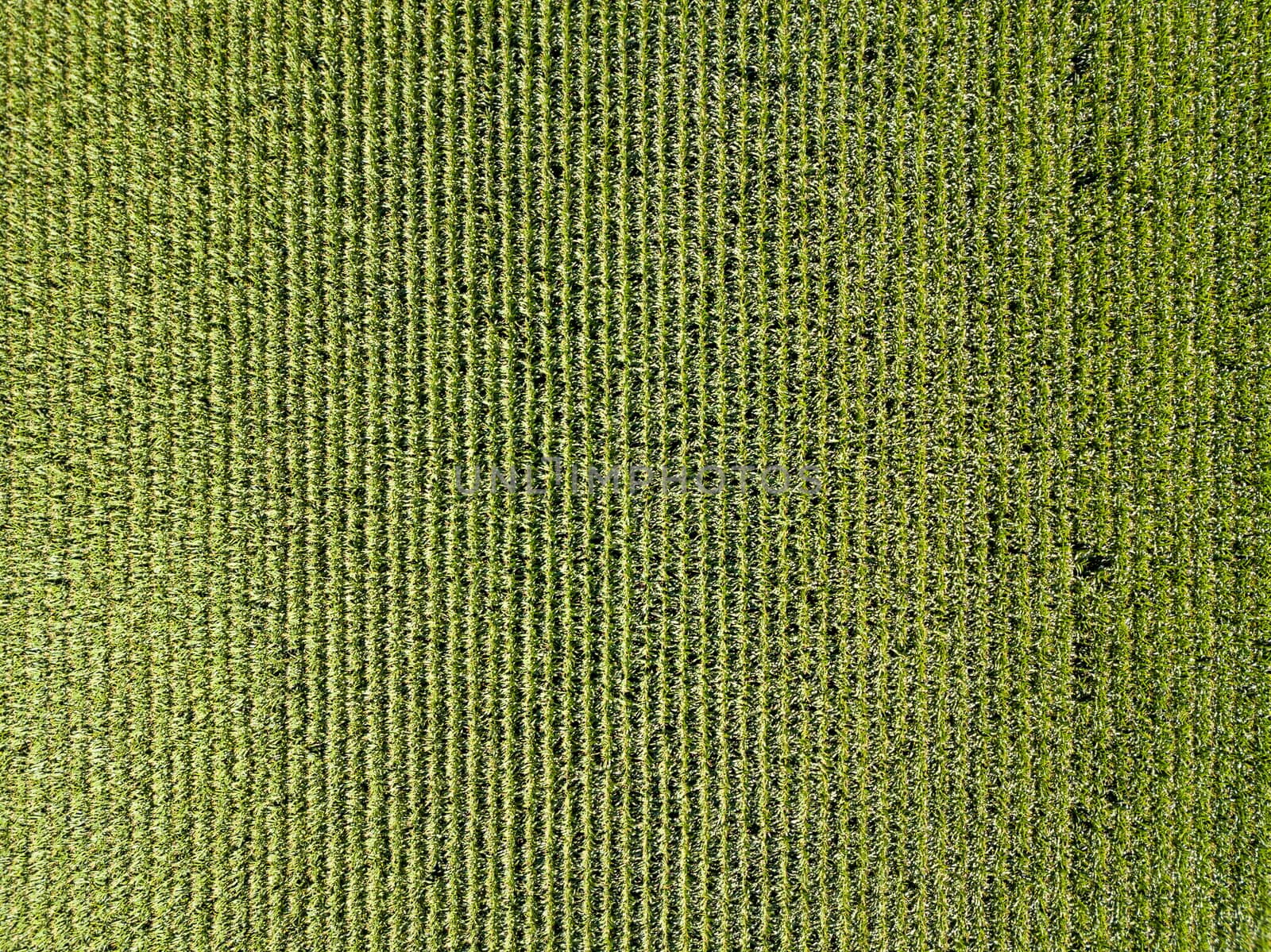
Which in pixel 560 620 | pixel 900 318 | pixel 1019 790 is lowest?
pixel 1019 790

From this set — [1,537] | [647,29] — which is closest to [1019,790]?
[647,29]

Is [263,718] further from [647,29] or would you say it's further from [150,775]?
[647,29]

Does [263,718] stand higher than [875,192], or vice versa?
[875,192]

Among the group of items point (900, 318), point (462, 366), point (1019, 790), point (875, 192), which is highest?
point (875, 192)

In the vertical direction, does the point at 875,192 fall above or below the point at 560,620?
above

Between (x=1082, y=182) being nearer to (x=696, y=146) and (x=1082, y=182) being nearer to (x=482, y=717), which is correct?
(x=696, y=146)

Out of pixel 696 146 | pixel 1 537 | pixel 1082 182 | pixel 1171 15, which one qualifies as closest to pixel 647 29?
pixel 696 146
